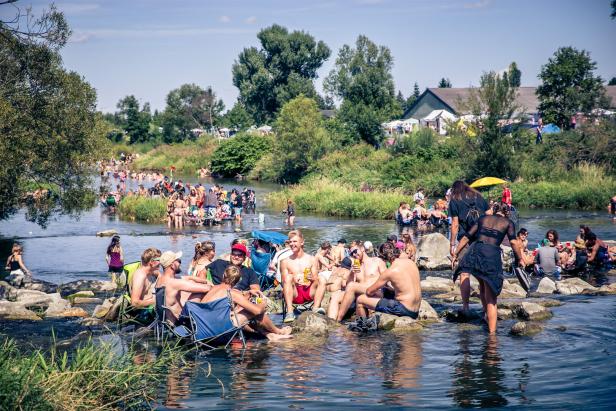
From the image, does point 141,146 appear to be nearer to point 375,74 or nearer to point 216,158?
point 216,158

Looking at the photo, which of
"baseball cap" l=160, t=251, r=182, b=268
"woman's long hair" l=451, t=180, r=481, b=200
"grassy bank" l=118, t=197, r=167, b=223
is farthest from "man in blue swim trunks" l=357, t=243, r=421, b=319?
"grassy bank" l=118, t=197, r=167, b=223

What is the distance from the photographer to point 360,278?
12867mm

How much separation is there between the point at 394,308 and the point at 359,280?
2.77 ft

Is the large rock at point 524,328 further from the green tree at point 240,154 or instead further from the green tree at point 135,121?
the green tree at point 135,121

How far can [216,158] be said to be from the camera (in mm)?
67750

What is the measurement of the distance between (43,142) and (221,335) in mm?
13754

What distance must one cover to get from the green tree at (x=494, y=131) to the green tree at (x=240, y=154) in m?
26.9

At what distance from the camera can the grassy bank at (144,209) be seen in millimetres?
34438

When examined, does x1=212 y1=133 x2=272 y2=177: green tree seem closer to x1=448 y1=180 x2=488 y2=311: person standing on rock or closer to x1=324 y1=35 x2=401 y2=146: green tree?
x1=324 y1=35 x2=401 y2=146: green tree

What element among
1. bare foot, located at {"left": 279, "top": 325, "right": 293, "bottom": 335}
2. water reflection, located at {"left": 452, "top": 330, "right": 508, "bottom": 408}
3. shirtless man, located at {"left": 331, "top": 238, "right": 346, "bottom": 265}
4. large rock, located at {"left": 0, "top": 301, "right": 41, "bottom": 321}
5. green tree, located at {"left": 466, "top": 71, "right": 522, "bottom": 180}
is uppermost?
green tree, located at {"left": 466, "top": 71, "right": 522, "bottom": 180}

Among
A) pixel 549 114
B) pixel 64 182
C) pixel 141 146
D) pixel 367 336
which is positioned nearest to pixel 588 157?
pixel 549 114

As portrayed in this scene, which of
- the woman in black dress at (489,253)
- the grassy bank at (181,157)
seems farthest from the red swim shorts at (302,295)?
the grassy bank at (181,157)

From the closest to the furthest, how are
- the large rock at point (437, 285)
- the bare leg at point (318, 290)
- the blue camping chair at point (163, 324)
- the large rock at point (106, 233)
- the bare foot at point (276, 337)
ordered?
the blue camping chair at point (163, 324) → the bare foot at point (276, 337) → the bare leg at point (318, 290) → the large rock at point (437, 285) → the large rock at point (106, 233)

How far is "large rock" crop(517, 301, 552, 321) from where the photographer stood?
42.3ft
